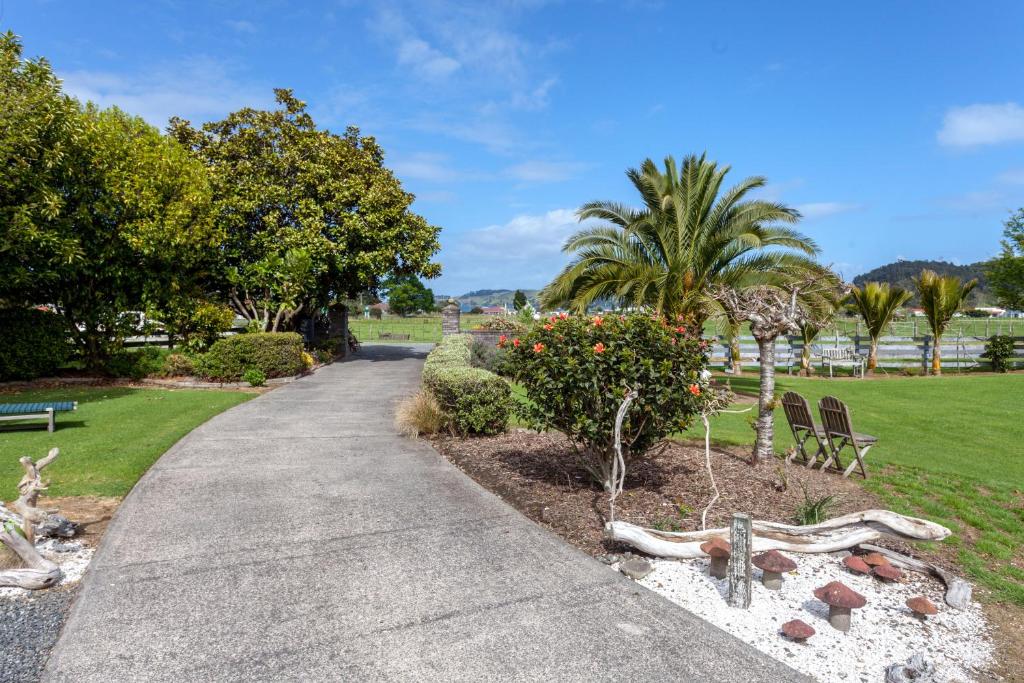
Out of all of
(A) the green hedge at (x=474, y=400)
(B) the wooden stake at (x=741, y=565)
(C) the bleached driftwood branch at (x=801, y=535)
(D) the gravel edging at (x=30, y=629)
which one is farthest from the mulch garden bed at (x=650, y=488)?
(D) the gravel edging at (x=30, y=629)

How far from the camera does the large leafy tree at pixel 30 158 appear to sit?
1272 cm

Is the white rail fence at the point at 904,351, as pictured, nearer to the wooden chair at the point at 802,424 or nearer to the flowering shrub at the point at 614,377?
the wooden chair at the point at 802,424

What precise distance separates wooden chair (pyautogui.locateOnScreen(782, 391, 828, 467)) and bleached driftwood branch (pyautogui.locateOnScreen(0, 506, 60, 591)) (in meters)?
7.45

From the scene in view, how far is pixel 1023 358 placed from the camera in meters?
23.4

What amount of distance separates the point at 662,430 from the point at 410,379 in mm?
12980

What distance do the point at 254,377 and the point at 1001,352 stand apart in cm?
2683

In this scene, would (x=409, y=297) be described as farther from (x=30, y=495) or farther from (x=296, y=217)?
(x=30, y=495)

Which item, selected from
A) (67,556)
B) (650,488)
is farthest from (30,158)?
(650,488)

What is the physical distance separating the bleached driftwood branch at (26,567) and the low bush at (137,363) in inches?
546

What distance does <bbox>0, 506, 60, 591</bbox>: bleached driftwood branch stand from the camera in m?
4.12

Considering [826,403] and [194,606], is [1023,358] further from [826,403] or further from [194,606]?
[194,606]

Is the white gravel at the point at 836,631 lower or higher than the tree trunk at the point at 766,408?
lower

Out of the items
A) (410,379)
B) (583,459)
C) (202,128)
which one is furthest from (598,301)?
(202,128)

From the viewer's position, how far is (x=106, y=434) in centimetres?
954
